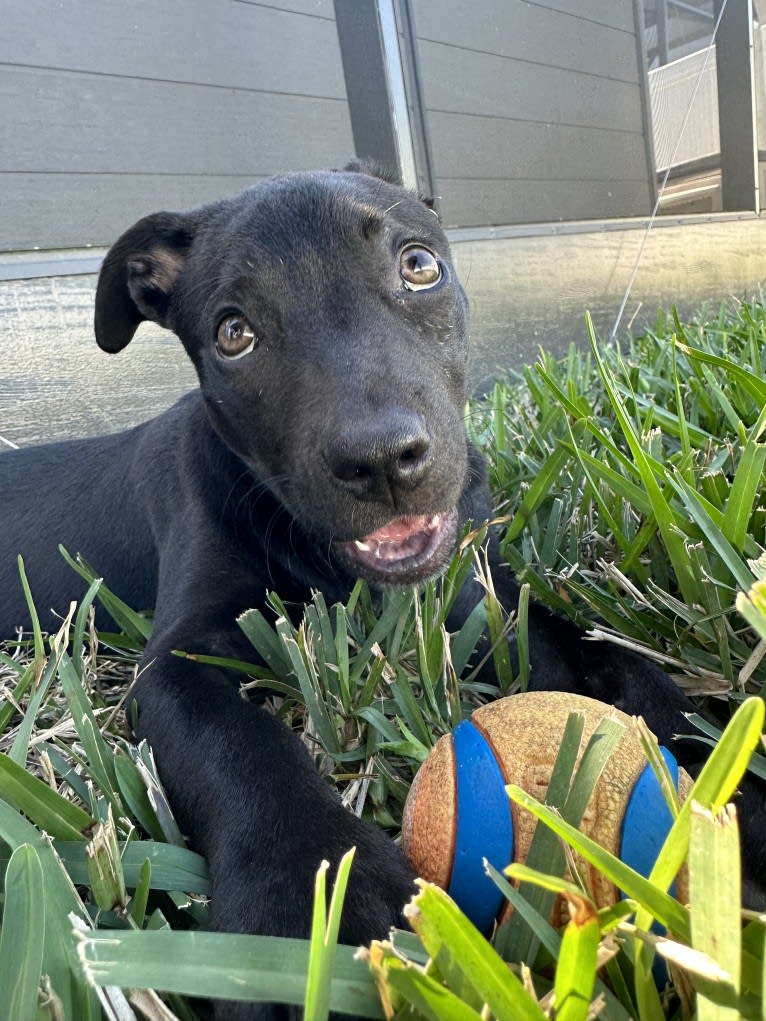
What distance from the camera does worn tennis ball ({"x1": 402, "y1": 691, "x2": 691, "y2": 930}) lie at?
40.8 inches

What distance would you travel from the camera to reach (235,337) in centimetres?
213

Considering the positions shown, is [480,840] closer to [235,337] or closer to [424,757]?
[424,757]

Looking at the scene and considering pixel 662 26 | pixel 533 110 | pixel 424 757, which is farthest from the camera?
pixel 662 26

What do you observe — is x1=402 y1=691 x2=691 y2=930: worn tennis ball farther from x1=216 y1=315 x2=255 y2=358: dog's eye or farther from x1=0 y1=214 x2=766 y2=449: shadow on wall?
x1=0 y1=214 x2=766 y2=449: shadow on wall

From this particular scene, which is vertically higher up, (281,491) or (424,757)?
(281,491)

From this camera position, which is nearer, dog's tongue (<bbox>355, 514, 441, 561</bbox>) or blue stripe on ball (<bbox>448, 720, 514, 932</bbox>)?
blue stripe on ball (<bbox>448, 720, 514, 932</bbox>)

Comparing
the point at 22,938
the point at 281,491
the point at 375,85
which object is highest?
the point at 375,85

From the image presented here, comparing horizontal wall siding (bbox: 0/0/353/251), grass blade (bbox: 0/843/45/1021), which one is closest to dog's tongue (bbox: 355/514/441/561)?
grass blade (bbox: 0/843/45/1021)

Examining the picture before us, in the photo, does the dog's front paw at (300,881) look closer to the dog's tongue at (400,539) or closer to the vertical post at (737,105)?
the dog's tongue at (400,539)

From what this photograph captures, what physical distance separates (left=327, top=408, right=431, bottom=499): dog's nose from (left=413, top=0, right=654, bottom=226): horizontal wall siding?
557 cm

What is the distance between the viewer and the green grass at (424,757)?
0.71m

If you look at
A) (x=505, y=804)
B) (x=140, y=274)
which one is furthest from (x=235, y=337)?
(x=505, y=804)

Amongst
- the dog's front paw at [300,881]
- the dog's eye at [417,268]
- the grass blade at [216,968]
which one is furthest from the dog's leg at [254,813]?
the dog's eye at [417,268]

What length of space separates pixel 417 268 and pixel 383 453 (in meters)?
0.77
